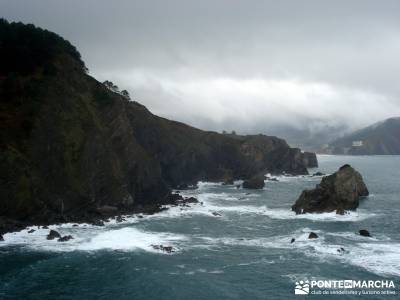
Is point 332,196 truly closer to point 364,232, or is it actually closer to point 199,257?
point 364,232

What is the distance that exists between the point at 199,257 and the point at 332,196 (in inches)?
1840

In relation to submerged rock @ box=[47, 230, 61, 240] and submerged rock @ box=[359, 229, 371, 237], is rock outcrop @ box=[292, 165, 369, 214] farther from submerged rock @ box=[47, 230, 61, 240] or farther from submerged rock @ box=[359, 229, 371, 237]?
submerged rock @ box=[47, 230, 61, 240]

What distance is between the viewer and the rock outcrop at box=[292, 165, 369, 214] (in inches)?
3696

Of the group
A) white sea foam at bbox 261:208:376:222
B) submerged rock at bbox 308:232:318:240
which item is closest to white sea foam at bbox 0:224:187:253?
submerged rock at bbox 308:232:318:240

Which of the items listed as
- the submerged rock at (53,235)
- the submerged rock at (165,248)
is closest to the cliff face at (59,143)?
the submerged rock at (53,235)

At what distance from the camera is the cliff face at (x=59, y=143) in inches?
2960

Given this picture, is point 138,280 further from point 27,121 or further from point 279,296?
point 27,121

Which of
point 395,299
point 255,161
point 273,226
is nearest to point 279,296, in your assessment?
point 395,299

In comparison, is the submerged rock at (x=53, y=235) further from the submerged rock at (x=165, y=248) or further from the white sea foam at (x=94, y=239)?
the submerged rock at (x=165, y=248)

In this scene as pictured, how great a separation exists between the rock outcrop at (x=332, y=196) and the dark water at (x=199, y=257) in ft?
13.4

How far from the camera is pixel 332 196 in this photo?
95250 millimetres

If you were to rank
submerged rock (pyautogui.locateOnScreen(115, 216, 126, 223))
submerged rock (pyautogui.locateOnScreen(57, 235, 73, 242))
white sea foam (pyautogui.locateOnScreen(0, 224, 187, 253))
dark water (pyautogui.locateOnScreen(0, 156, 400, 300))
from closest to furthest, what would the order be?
dark water (pyautogui.locateOnScreen(0, 156, 400, 300))
white sea foam (pyautogui.locateOnScreen(0, 224, 187, 253))
submerged rock (pyautogui.locateOnScreen(57, 235, 73, 242))
submerged rock (pyautogui.locateOnScreen(115, 216, 126, 223))

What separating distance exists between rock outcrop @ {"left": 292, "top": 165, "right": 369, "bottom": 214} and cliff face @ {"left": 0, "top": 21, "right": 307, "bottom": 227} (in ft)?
119

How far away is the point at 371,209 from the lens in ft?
328
